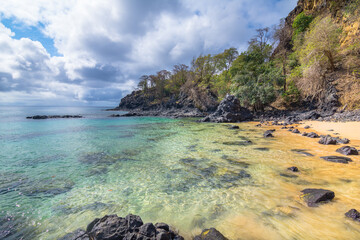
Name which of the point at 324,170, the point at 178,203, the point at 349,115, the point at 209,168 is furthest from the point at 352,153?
the point at 349,115

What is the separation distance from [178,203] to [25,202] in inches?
188

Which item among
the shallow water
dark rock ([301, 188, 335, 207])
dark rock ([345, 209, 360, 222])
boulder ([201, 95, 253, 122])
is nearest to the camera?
dark rock ([345, 209, 360, 222])

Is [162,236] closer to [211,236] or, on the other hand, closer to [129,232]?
[129,232]

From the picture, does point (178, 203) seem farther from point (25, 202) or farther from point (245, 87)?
point (245, 87)

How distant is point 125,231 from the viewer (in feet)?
9.90

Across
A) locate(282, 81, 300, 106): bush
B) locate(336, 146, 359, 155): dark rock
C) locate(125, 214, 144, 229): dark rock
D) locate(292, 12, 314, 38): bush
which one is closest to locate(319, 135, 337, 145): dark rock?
locate(336, 146, 359, 155): dark rock

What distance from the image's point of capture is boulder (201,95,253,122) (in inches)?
1081

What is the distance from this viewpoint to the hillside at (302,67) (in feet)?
68.0

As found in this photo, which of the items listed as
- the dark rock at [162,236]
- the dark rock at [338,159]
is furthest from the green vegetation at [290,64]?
the dark rock at [162,236]

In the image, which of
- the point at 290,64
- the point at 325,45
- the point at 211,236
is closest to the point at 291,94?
the point at 290,64

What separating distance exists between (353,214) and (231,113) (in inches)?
997

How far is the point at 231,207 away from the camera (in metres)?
4.23

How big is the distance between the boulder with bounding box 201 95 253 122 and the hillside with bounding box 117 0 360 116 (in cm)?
253

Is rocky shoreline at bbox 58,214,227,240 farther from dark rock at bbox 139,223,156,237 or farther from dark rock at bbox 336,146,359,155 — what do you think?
dark rock at bbox 336,146,359,155
